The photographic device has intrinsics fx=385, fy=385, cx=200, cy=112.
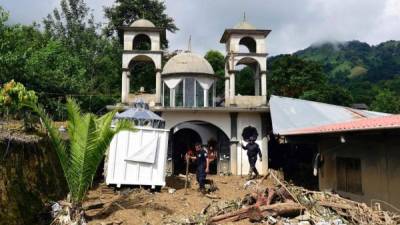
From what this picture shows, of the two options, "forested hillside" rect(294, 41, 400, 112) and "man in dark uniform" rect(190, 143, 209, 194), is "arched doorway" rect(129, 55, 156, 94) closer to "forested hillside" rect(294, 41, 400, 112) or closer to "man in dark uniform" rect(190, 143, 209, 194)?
"man in dark uniform" rect(190, 143, 209, 194)

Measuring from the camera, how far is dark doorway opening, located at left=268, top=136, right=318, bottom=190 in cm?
1792

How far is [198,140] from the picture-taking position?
927 inches

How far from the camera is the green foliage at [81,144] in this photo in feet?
30.7

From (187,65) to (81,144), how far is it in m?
12.9

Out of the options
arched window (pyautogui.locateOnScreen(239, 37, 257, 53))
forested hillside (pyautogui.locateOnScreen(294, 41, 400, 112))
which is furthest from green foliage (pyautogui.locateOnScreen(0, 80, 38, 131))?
forested hillside (pyautogui.locateOnScreen(294, 41, 400, 112))

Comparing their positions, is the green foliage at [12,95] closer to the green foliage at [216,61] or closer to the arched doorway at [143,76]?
the arched doorway at [143,76]

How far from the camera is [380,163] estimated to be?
10.2 metres

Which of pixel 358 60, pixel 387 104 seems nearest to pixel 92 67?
pixel 387 104

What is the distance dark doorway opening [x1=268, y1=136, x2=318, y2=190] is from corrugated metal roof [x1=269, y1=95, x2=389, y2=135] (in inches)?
48.3

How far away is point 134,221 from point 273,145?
13.4 metres

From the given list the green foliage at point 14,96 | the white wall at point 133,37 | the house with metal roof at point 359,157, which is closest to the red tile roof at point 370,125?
the house with metal roof at point 359,157

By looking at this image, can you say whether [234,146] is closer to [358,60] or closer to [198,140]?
[198,140]

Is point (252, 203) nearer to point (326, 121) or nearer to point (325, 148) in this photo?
point (325, 148)

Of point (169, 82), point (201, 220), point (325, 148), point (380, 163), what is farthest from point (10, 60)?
point (380, 163)
